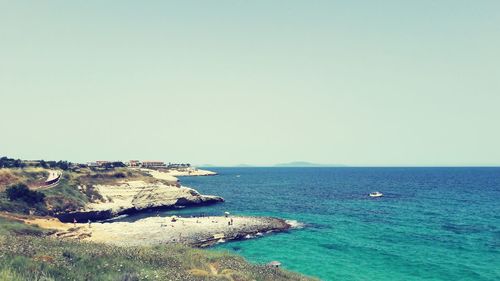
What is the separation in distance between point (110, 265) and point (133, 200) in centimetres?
6651

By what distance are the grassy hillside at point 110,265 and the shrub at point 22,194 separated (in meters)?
46.4

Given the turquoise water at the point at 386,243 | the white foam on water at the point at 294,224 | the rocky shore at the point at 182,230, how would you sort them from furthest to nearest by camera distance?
the white foam on water at the point at 294,224
the rocky shore at the point at 182,230
the turquoise water at the point at 386,243

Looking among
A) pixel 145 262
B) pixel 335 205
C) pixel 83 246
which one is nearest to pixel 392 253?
pixel 145 262

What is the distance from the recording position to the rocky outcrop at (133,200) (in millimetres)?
68062

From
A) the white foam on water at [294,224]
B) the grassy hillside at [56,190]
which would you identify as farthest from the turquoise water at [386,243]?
the grassy hillside at [56,190]

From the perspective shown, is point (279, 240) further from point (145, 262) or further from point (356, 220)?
point (145, 262)

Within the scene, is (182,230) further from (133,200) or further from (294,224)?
(133,200)

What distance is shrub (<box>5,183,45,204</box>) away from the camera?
62094 millimetres

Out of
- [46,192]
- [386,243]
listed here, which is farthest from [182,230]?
[46,192]

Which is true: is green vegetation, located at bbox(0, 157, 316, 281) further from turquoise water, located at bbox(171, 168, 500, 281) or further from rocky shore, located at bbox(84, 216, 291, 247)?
rocky shore, located at bbox(84, 216, 291, 247)

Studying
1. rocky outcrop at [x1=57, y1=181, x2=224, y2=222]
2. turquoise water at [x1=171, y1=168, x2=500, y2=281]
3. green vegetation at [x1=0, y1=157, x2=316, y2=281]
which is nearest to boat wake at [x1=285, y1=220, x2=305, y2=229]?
turquoise water at [x1=171, y1=168, x2=500, y2=281]

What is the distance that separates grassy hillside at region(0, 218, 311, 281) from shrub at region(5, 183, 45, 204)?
46.4m

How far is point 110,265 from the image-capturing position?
1994cm

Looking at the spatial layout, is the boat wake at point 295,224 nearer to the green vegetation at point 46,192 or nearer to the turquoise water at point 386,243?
the turquoise water at point 386,243
